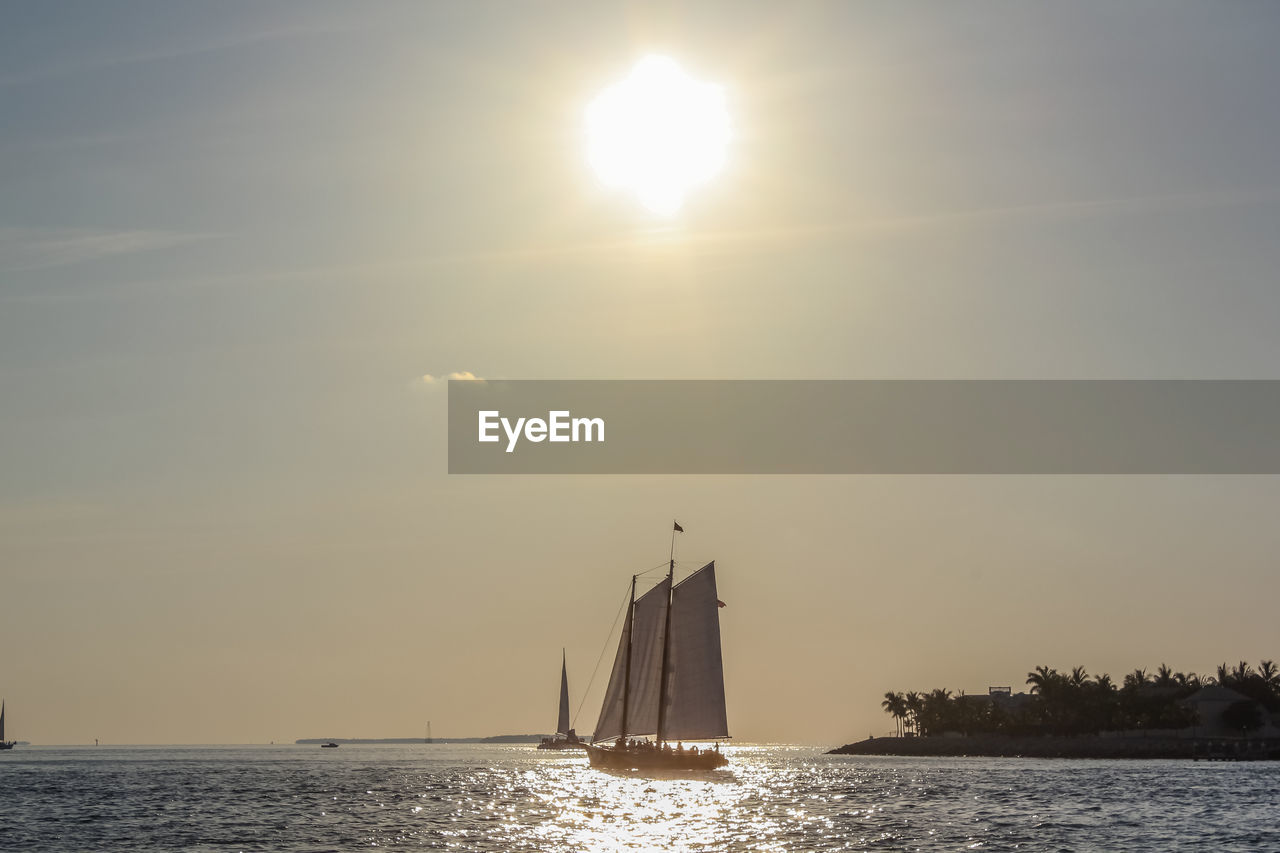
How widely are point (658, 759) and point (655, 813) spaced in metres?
46.3

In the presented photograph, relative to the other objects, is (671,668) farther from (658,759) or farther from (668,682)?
(658,759)

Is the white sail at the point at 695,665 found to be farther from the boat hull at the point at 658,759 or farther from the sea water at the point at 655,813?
the sea water at the point at 655,813

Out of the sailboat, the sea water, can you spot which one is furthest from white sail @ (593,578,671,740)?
the sea water

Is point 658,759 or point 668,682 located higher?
point 668,682

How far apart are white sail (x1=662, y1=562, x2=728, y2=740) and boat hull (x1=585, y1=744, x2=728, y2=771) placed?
80.4 inches

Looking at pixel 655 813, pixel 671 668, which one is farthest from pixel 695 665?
pixel 655 813

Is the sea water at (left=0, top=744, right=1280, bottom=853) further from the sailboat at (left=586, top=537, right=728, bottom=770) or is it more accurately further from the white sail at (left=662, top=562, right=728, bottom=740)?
the white sail at (left=662, top=562, right=728, bottom=740)

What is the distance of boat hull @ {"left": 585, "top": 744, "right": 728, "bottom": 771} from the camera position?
421 feet

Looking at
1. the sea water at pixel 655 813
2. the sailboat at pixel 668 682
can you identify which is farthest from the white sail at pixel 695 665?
the sea water at pixel 655 813

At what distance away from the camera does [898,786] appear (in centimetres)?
11638

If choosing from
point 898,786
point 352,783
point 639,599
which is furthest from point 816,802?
point 352,783

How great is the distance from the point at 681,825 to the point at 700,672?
51.8m

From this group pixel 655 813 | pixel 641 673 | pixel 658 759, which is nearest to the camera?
pixel 655 813

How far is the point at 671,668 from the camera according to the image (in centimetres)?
12938
